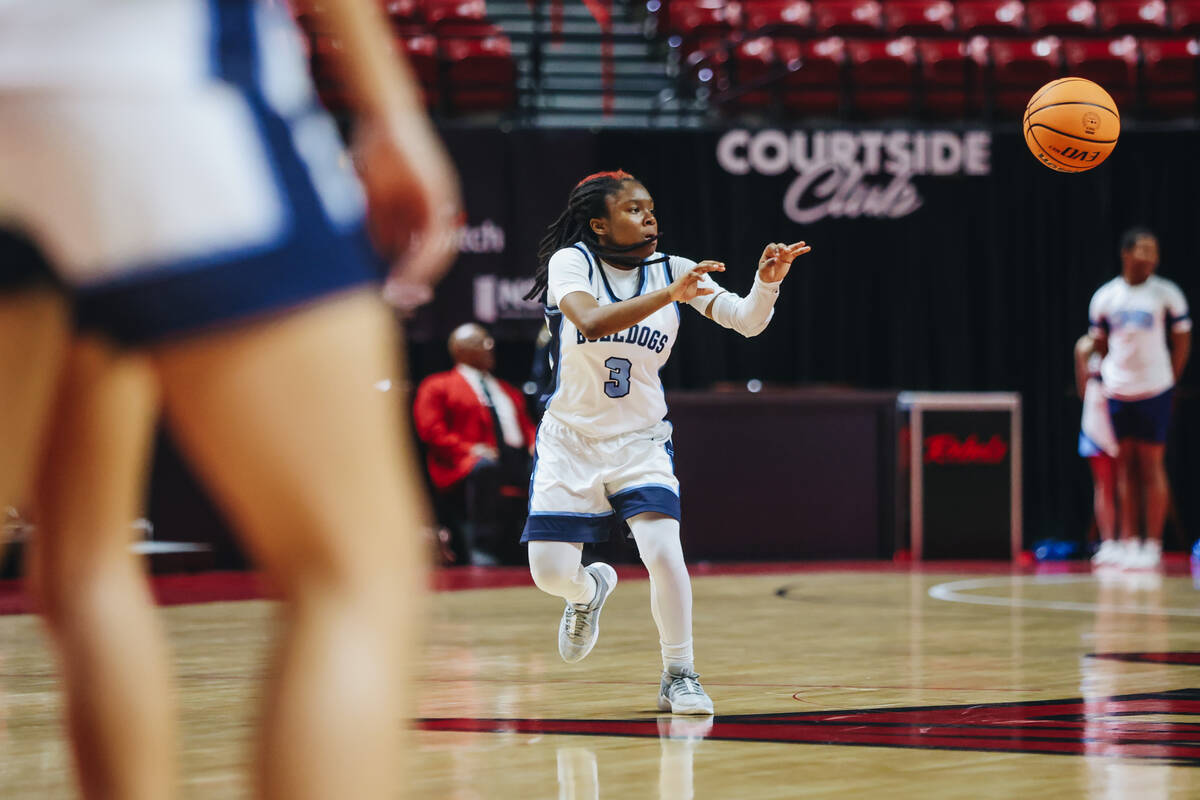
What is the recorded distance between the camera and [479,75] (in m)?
12.1

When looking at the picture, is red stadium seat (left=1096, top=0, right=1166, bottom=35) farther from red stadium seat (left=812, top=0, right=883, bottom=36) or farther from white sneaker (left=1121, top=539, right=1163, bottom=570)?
white sneaker (left=1121, top=539, right=1163, bottom=570)

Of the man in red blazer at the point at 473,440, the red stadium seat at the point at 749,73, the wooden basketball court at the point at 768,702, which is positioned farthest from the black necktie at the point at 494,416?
the red stadium seat at the point at 749,73

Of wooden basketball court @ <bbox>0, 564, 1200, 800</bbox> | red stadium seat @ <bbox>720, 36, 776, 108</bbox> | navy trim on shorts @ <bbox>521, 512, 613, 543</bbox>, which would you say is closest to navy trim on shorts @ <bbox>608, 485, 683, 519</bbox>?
navy trim on shorts @ <bbox>521, 512, 613, 543</bbox>

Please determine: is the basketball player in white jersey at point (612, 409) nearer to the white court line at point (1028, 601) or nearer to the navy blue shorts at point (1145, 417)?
the white court line at point (1028, 601)

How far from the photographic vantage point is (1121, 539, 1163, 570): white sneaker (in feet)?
34.4

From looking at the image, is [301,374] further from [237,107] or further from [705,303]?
[705,303]

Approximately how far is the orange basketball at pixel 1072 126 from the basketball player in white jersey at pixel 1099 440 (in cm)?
385

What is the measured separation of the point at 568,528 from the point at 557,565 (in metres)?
0.11

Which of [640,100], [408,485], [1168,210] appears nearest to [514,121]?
[640,100]

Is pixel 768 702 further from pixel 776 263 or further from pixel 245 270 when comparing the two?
pixel 245 270

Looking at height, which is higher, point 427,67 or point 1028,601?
point 427,67

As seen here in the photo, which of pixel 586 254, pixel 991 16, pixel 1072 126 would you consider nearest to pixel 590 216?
pixel 586 254

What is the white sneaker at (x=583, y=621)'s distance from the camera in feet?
16.3

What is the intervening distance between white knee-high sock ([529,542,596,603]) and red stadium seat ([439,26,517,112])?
307 inches
